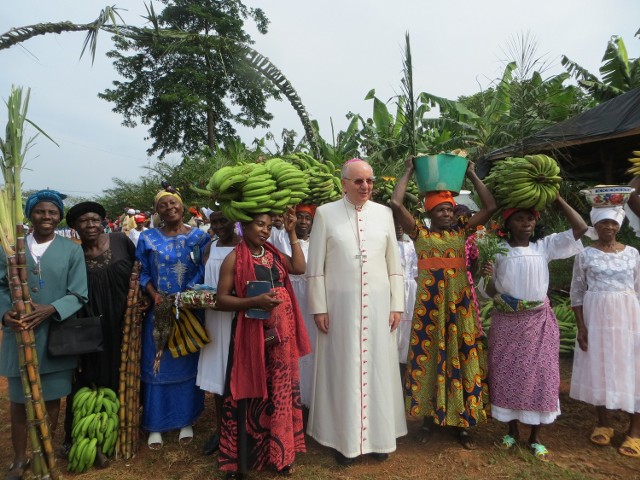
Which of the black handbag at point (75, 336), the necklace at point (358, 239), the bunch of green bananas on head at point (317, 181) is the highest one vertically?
the bunch of green bananas on head at point (317, 181)

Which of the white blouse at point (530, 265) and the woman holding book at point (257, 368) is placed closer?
the woman holding book at point (257, 368)

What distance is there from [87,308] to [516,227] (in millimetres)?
3414

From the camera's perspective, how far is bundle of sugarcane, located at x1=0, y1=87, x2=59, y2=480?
2.88 m

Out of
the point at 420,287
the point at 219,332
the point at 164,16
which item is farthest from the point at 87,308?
the point at 164,16

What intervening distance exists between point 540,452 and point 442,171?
7.54 ft

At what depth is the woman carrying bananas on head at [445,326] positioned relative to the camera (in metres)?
3.50

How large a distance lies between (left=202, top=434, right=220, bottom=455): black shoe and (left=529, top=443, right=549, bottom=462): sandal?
2.52m

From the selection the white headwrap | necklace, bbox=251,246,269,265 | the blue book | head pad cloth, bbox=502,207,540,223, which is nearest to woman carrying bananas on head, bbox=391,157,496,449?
head pad cloth, bbox=502,207,540,223

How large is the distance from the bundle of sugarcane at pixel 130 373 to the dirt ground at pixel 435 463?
16 centimetres

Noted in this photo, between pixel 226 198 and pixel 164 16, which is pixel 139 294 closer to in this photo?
pixel 226 198

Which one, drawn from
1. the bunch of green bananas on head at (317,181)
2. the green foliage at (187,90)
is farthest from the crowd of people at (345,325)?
the green foliage at (187,90)

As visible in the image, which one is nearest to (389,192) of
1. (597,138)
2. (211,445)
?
(211,445)

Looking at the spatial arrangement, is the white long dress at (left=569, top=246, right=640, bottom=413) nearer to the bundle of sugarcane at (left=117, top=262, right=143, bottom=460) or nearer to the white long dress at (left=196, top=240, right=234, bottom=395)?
the white long dress at (left=196, top=240, right=234, bottom=395)

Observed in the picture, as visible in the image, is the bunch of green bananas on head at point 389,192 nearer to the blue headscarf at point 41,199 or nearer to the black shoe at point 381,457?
the black shoe at point 381,457
